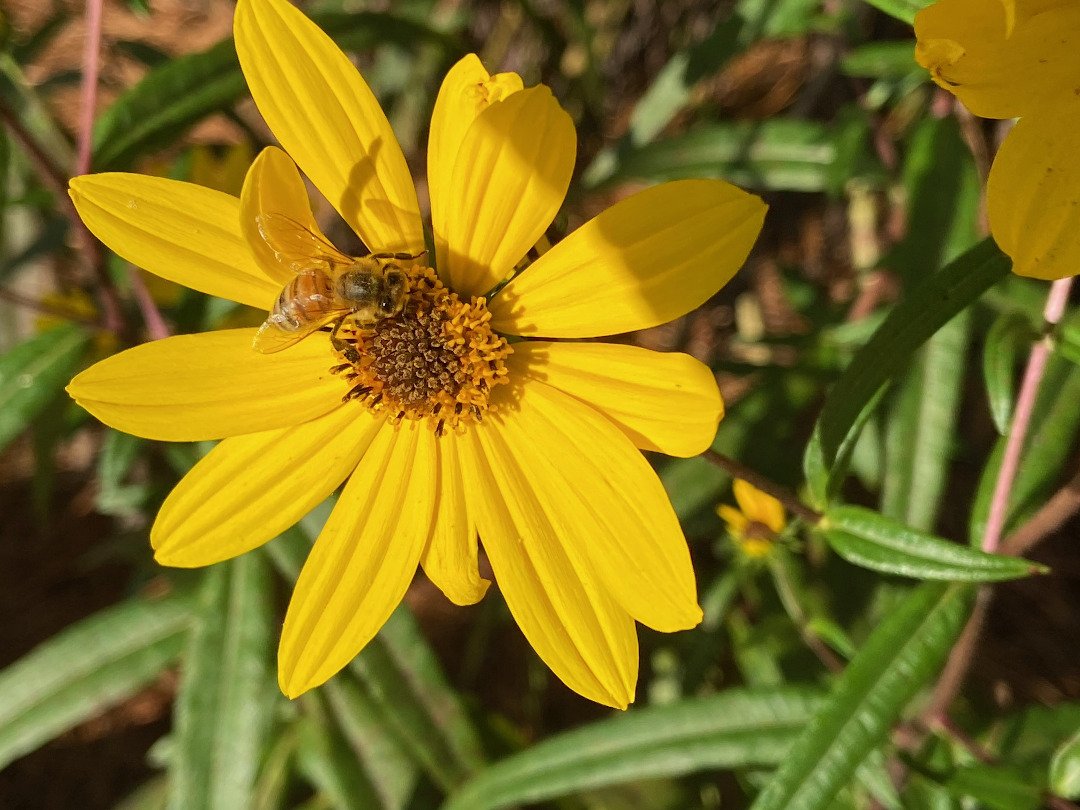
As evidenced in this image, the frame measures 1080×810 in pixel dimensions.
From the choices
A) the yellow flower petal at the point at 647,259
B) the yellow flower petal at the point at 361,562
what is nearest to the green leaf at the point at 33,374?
the yellow flower petal at the point at 361,562

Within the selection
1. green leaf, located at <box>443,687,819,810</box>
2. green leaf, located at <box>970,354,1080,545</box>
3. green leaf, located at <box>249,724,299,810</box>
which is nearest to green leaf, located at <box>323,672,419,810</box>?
green leaf, located at <box>249,724,299,810</box>

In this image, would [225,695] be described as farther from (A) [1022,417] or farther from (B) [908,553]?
(A) [1022,417]

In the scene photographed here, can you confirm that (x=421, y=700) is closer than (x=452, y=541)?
No

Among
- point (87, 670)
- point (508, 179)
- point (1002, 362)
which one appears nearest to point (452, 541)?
point (508, 179)

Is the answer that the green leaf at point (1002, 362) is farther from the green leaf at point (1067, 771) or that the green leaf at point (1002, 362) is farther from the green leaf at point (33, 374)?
the green leaf at point (33, 374)

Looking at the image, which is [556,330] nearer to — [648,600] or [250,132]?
[648,600]
